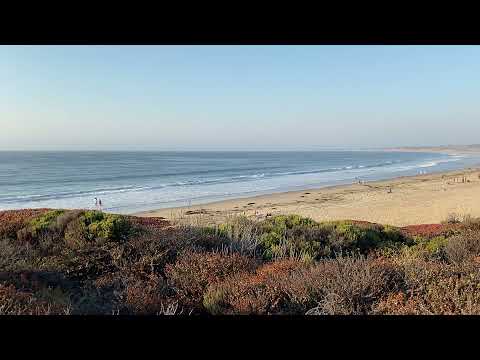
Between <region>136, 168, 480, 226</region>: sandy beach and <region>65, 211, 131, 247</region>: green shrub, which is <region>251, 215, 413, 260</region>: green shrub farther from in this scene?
<region>136, 168, 480, 226</region>: sandy beach

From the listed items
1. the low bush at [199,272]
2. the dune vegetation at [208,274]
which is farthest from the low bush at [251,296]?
the low bush at [199,272]

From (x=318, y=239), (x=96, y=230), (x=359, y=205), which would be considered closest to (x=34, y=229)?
(x=96, y=230)

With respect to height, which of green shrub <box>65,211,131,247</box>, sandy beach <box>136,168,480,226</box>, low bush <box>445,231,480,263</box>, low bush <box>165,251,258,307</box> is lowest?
sandy beach <box>136,168,480,226</box>

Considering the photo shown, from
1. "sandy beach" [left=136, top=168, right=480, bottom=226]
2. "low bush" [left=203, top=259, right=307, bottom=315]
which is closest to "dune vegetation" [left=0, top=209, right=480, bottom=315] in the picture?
"low bush" [left=203, top=259, right=307, bottom=315]

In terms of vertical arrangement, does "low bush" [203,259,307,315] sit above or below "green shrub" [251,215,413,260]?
above
